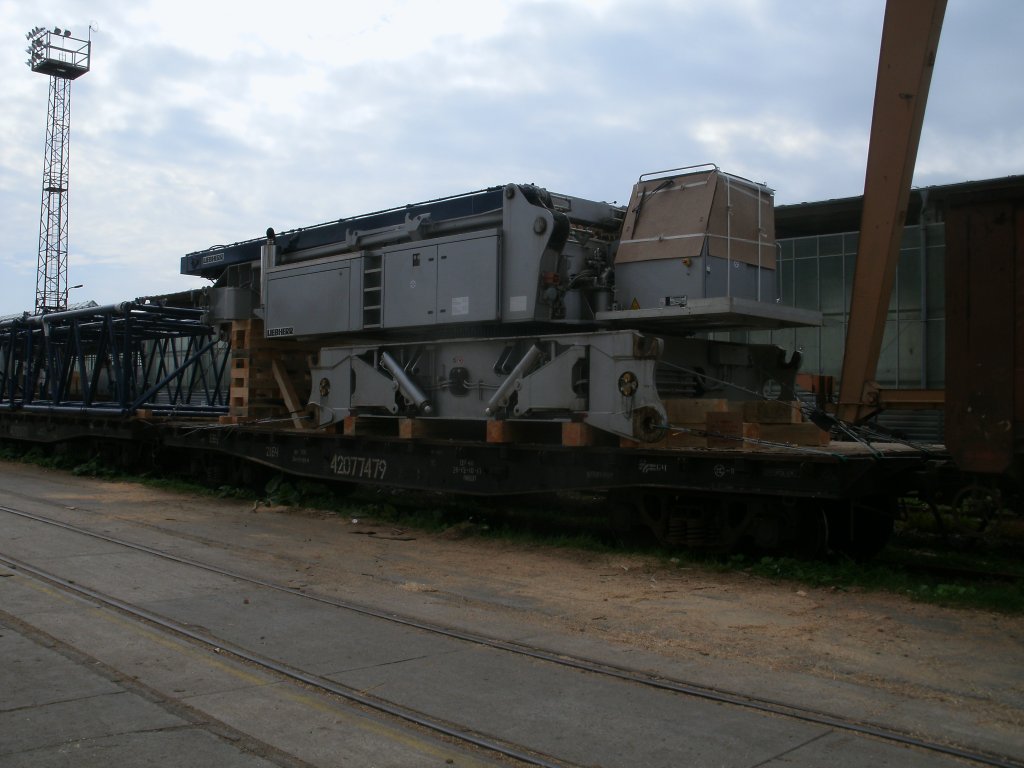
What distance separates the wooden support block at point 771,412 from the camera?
11531mm

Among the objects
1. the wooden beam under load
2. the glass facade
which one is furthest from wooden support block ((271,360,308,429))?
the glass facade

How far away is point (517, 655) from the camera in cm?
678

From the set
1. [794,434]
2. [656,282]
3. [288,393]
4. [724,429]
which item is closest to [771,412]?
[794,434]

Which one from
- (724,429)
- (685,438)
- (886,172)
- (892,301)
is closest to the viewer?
(724,429)

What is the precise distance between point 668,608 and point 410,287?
21.6ft

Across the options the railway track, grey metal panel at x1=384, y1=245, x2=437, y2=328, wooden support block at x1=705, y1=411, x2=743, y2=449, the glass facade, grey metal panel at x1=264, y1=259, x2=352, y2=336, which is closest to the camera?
the railway track

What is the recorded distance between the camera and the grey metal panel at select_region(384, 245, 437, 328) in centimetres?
1300

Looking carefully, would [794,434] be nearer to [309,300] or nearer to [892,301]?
[309,300]

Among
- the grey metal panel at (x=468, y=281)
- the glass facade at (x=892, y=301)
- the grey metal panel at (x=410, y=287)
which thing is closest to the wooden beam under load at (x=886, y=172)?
the grey metal panel at (x=468, y=281)

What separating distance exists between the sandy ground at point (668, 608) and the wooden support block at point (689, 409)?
172cm

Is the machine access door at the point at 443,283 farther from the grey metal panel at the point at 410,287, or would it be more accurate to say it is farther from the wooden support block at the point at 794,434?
the wooden support block at the point at 794,434

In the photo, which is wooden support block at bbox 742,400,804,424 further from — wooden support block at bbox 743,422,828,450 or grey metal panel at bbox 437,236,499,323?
grey metal panel at bbox 437,236,499,323

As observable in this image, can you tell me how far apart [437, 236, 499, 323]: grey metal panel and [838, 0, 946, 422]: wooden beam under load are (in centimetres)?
661

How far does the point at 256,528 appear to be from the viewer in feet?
43.6
